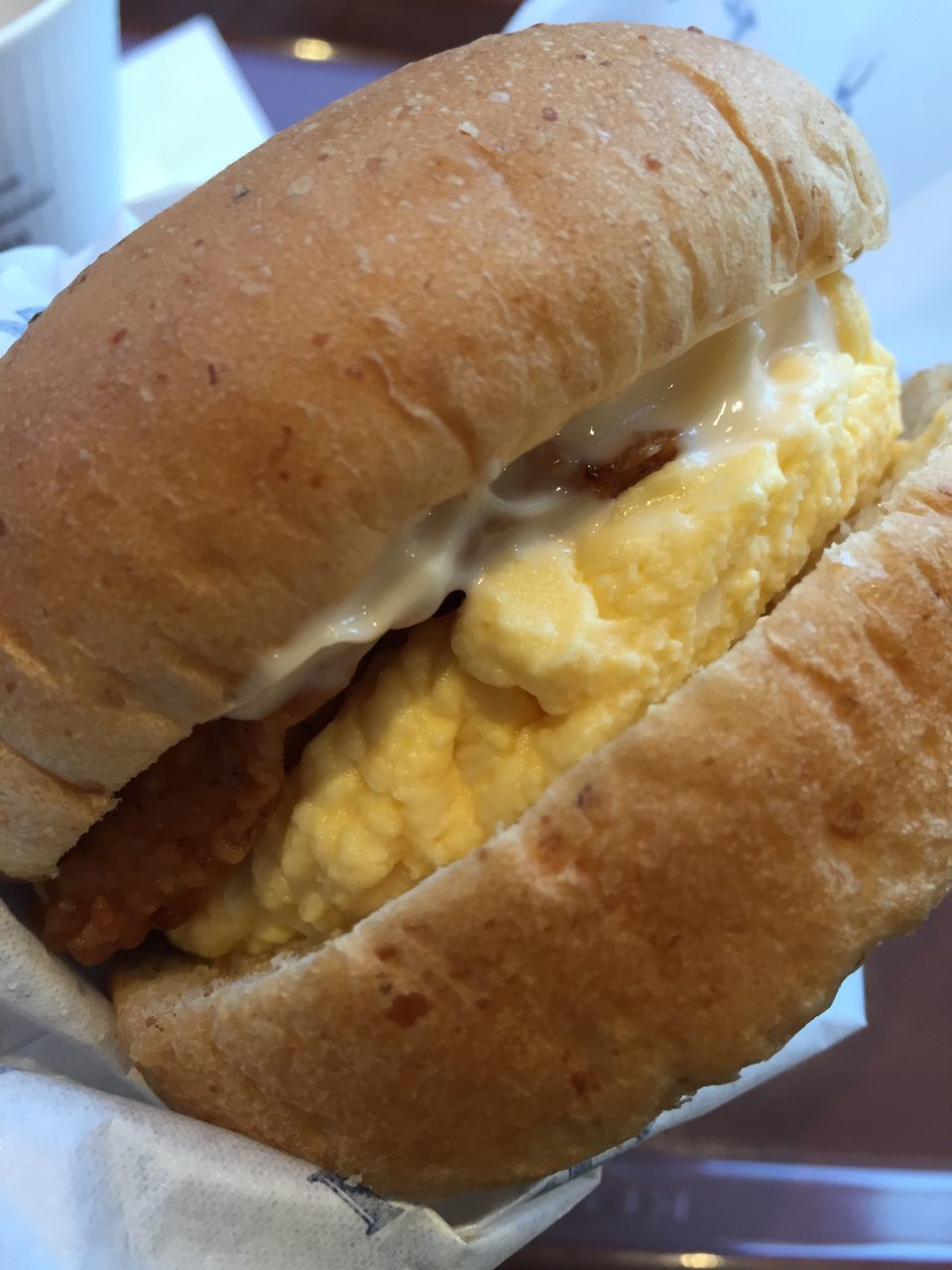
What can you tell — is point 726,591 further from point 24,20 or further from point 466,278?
point 24,20

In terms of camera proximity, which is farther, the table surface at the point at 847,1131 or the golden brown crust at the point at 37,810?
the table surface at the point at 847,1131

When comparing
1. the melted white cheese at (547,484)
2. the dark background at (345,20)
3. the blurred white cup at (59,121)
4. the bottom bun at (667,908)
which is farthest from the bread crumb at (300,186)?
the dark background at (345,20)

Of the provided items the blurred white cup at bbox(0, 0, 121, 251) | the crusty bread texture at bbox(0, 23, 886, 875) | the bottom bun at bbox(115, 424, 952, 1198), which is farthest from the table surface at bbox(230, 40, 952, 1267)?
the blurred white cup at bbox(0, 0, 121, 251)

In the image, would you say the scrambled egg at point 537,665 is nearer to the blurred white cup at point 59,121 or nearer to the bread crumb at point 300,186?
the bread crumb at point 300,186

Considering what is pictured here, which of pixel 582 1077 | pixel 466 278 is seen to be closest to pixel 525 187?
pixel 466 278

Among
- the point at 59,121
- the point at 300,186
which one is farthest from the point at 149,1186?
the point at 59,121

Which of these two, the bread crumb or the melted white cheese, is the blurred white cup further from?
the melted white cheese
